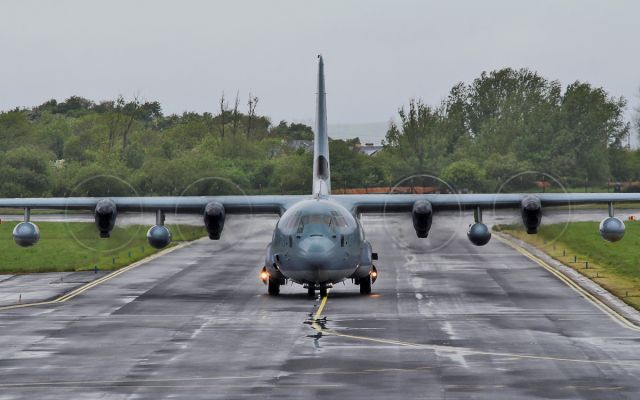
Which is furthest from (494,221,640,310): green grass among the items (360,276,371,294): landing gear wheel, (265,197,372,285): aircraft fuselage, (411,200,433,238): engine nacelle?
(265,197,372,285): aircraft fuselage

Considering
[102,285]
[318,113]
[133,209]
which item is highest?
[318,113]

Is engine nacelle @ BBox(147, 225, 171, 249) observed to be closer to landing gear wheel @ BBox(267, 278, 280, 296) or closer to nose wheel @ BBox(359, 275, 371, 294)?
landing gear wheel @ BBox(267, 278, 280, 296)

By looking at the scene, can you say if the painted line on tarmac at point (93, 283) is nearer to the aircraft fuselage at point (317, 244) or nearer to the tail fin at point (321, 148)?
the aircraft fuselage at point (317, 244)

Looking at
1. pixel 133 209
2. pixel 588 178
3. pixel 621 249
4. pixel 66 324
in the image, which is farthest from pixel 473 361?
pixel 588 178

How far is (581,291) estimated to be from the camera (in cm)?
5166

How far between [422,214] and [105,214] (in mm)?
12711

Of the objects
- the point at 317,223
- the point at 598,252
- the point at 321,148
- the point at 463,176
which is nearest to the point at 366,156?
the point at 463,176

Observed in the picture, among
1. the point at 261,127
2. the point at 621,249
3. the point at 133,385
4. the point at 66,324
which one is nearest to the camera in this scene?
the point at 133,385

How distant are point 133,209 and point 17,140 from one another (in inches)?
3643

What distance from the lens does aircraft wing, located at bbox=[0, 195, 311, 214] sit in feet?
163

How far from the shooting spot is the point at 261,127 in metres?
192

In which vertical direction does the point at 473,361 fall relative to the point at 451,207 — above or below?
below

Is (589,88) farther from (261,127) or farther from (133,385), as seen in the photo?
(133,385)

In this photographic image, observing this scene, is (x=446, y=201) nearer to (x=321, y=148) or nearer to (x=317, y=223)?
(x=321, y=148)
